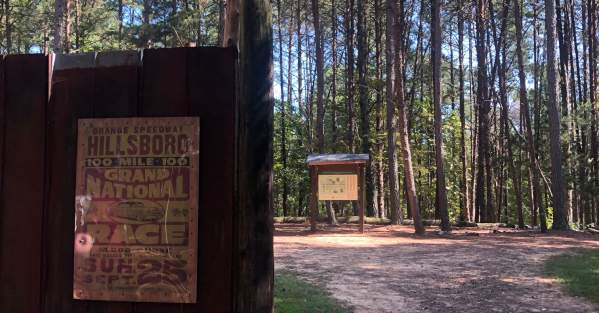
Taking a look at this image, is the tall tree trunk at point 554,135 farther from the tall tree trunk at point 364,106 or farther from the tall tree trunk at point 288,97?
the tall tree trunk at point 288,97

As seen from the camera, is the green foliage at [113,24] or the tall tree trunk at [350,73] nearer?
the green foliage at [113,24]

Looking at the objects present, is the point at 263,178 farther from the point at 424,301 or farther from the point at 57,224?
the point at 424,301

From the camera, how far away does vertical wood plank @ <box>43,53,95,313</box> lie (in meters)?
2.96

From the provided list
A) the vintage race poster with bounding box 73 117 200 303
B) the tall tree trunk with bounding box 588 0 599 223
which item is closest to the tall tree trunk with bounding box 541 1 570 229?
the tall tree trunk with bounding box 588 0 599 223

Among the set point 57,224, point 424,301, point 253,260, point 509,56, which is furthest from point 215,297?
point 509,56

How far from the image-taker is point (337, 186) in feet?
56.4

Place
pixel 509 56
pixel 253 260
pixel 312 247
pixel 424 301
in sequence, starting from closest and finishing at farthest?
1. pixel 253 260
2. pixel 424 301
3. pixel 312 247
4. pixel 509 56

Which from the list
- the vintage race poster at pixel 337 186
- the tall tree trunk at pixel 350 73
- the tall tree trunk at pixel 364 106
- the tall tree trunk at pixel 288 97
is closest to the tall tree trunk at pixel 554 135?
the vintage race poster at pixel 337 186

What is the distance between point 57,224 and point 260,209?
1.20 metres

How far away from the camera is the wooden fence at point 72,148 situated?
9.42ft

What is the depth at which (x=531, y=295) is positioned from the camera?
24.8ft

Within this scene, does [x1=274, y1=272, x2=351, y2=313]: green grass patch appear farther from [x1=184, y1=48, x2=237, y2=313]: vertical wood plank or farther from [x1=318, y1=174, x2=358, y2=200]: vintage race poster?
[x1=318, y1=174, x2=358, y2=200]: vintage race poster

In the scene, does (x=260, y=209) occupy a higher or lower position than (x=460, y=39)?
lower

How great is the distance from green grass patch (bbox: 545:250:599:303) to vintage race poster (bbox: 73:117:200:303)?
21.3ft
